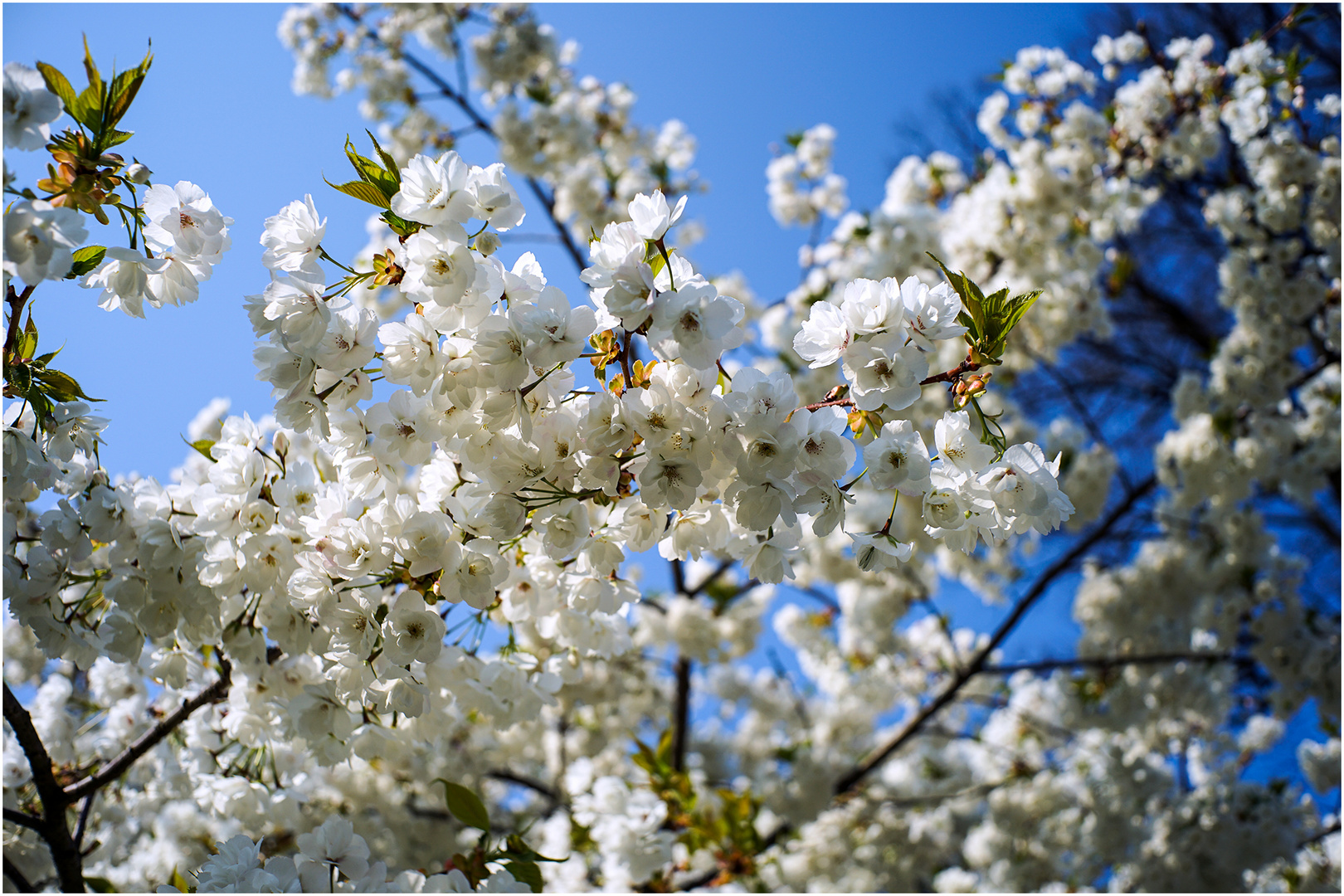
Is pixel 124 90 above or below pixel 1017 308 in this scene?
above

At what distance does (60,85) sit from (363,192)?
18.9 inches

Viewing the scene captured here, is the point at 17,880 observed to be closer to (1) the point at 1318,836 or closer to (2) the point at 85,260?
(2) the point at 85,260

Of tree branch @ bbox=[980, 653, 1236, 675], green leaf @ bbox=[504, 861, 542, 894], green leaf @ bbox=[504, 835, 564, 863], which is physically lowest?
green leaf @ bbox=[504, 861, 542, 894]

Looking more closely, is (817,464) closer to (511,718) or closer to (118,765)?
(511,718)

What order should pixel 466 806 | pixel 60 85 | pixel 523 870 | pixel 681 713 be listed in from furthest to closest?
1. pixel 681 713
2. pixel 466 806
3. pixel 523 870
4. pixel 60 85

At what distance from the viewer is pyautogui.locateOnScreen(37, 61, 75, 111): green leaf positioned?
1.17m

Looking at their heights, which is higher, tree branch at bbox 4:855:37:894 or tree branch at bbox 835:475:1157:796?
tree branch at bbox 835:475:1157:796

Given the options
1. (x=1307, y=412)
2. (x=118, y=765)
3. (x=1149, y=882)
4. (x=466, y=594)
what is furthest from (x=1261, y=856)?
(x=118, y=765)

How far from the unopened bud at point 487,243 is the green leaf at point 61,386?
0.89 meters

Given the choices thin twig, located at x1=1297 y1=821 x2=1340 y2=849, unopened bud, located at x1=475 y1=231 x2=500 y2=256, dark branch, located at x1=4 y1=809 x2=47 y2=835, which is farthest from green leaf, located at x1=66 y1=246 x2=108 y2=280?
thin twig, located at x1=1297 y1=821 x2=1340 y2=849

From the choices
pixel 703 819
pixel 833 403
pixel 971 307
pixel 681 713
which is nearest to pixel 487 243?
pixel 833 403

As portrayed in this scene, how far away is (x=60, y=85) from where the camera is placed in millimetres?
1188

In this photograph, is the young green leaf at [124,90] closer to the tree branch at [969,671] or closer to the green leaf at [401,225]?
the green leaf at [401,225]

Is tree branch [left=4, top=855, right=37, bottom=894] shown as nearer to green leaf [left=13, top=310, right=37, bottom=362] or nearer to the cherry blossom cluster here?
green leaf [left=13, top=310, right=37, bottom=362]
